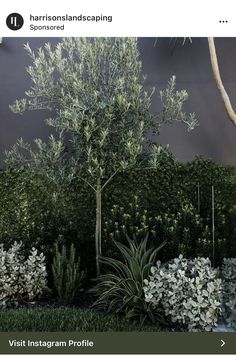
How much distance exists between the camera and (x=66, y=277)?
6094mm

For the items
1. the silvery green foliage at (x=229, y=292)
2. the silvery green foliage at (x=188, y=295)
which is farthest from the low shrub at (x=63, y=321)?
the silvery green foliage at (x=229, y=292)

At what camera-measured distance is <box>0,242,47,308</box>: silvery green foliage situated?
612 centimetres

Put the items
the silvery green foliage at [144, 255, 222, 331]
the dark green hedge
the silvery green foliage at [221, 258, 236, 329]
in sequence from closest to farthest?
the silvery green foliage at [144, 255, 222, 331], the silvery green foliage at [221, 258, 236, 329], the dark green hedge

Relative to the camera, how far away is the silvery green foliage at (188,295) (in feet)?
17.0

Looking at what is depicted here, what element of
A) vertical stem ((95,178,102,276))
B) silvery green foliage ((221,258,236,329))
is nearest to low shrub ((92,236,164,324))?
vertical stem ((95,178,102,276))

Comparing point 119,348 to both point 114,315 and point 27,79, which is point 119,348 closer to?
point 114,315

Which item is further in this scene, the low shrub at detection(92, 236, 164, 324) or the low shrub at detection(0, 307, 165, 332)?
the low shrub at detection(92, 236, 164, 324)

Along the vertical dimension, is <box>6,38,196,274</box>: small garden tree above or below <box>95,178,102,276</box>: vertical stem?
above

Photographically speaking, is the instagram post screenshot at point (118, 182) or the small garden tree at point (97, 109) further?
the small garden tree at point (97, 109)

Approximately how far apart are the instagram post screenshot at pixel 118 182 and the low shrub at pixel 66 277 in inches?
0.9

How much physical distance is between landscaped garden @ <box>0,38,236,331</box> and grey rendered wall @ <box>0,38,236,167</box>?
226mm

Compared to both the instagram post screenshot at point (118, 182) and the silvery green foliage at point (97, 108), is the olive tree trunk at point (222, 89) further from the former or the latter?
the silvery green foliage at point (97, 108)

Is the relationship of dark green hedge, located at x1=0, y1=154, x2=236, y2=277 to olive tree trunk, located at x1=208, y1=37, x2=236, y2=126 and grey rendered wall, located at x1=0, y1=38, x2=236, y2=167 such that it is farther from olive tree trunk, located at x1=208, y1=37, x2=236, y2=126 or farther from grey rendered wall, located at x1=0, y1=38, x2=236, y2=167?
olive tree trunk, located at x1=208, y1=37, x2=236, y2=126
